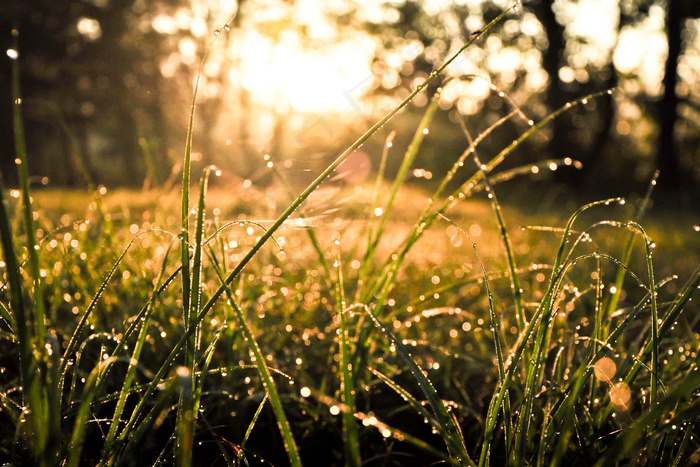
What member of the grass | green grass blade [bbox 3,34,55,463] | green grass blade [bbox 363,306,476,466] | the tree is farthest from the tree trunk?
green grass blade [bbox 3,34,55,463]

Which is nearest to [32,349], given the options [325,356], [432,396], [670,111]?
[432,396]

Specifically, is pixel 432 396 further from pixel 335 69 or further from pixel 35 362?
pixel 335 69

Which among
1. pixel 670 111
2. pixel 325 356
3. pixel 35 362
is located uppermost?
pixel 670 111

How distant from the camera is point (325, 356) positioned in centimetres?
116

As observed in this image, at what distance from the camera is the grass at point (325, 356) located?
55 cm

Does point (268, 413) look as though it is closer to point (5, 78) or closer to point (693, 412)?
point (693, 412)

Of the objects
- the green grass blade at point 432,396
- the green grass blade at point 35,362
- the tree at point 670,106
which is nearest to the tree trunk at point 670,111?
the tree at point 670,106

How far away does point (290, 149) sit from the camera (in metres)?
15.0

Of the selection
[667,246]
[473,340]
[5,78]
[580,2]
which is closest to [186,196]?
[473,340]

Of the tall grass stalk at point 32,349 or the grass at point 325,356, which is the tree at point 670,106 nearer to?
the grass at point 325,356

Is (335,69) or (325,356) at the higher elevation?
(335,69)

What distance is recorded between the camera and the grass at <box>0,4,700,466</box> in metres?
0.55

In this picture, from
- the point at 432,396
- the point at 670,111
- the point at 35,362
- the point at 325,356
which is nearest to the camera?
the point at 35,362

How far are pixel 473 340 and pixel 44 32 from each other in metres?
11.6
